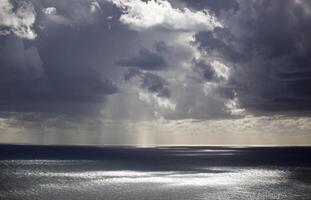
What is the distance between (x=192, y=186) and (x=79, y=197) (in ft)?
108

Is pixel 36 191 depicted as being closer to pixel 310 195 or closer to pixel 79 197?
pixel 79 197

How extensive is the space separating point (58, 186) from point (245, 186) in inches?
1838

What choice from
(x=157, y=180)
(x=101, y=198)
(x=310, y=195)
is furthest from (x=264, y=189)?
(x=101, y=198)

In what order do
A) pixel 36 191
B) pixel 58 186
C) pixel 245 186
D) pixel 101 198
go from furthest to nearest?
pixel 245 186 < pixel 58 186 < pixel 36 191 < pixel 101 198

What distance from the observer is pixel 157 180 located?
116125mm

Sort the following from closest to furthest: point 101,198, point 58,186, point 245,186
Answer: point 101,198, point 58,186, point 245,186

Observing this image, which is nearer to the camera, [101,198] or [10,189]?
[101,198]

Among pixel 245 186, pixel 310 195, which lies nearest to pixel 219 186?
pixel 245 186

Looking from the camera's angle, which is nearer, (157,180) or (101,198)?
(101,198)

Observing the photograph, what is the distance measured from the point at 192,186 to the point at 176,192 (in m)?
13.3

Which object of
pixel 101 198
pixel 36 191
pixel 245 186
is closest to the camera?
pixel 101 198

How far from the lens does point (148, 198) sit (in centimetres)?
8162

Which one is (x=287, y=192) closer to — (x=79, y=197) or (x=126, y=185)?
(x=126, y=185)

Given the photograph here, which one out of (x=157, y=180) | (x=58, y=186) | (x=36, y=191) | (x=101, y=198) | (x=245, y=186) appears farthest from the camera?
(x=157, y=180)
